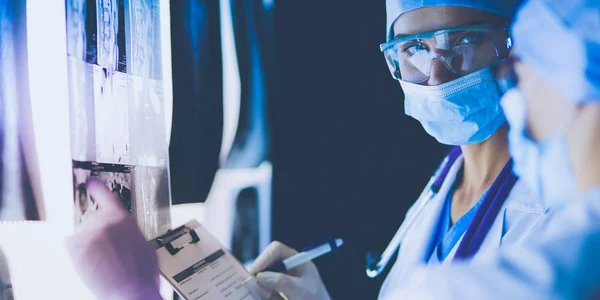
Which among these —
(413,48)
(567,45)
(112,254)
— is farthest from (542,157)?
(112,254)

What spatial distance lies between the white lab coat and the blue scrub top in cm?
2

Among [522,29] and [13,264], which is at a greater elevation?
[522,29]

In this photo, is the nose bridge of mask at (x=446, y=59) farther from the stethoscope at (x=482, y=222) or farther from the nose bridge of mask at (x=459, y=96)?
the stethoscope at (x=482, y=222)

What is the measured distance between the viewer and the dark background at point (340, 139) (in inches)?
52.7

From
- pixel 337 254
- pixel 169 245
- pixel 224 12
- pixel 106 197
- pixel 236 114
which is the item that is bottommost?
pixel 337 254

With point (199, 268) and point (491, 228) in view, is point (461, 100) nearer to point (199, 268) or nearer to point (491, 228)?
point (491, 228)

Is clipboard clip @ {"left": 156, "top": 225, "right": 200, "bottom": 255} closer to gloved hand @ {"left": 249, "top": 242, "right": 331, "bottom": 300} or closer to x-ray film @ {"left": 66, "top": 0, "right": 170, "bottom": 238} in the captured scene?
x-ray film @ {"left": 66, "top": 0, "right": 170, "bottom": 238}

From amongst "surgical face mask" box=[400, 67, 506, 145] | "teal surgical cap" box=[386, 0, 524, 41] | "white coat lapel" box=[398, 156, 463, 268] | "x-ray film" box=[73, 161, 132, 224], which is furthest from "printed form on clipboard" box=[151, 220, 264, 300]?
"teal surgical cap" box=[386, 0, 524, 41]

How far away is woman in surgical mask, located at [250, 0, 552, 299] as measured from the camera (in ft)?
3.33

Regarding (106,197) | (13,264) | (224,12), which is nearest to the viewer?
(13,264)

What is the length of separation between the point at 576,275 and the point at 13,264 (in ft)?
2.16

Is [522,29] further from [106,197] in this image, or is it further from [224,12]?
[224,12]

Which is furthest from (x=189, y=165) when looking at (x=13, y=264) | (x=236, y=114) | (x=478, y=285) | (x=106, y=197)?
(x=478, y=285)

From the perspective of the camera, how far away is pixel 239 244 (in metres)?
1.27
